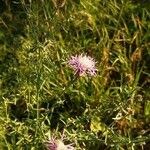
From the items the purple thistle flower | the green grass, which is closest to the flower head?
the green grass

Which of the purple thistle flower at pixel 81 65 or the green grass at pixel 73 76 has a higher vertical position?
the purple thistle flower at pixel 81 65

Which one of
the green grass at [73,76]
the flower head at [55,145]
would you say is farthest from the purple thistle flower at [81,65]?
the flower head at [55,145]

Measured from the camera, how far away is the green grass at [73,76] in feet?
7.12

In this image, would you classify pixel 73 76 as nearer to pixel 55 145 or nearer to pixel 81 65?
pixel 81 65

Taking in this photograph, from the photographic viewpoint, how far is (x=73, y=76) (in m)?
2.54

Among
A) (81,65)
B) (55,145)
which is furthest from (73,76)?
(55,145)

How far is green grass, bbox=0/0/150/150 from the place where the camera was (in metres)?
2.17

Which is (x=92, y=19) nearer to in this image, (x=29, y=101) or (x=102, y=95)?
(x=102, y=95)

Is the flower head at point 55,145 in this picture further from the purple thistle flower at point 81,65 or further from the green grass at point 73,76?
the purple thistle flower at point 81,65

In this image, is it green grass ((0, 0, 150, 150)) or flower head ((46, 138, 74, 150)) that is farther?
green grass ((0, 0, 150, 150))

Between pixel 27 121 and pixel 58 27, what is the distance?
70 centimetres

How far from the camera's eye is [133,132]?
254cm

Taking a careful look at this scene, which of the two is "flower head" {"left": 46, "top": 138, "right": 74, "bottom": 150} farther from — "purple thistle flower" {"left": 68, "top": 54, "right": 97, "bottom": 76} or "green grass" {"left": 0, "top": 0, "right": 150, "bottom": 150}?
"purple thistle flower" {"left": 68, "top": 54, "right": 97, "bottom": 76}

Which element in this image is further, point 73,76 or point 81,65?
point 73,76
